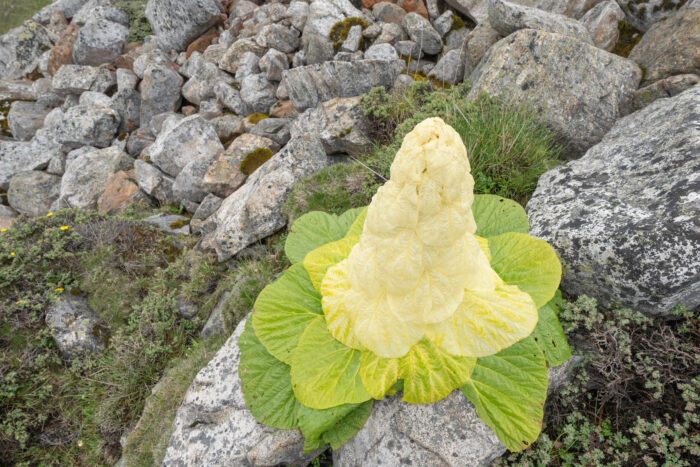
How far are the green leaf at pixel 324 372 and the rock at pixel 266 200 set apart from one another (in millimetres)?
2874

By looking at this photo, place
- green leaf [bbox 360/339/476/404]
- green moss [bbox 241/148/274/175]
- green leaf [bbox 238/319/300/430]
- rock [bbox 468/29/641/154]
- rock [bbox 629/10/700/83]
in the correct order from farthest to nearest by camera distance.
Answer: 1. green moss [bbox 241/148/274/175]
2. rock [bbox 468/29/641/154]
3. rock [bbox 629/10/700/83]
4. green leaf [bbox 238/319/300/430]
5. green leaf [bbox 360/339/476/404]

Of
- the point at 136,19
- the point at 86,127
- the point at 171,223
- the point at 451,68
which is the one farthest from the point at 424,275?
the point at 136,19

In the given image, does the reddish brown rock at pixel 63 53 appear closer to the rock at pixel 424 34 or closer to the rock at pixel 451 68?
the rock at pixel 424 34

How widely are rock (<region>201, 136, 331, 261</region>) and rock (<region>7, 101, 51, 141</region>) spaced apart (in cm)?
1098

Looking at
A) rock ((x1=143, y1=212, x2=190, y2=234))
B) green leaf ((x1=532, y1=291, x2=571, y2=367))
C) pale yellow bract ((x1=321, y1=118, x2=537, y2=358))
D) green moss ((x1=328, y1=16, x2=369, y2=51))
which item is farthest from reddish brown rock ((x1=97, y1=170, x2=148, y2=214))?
green leaf ((x1=532, y1=291, x2=571, y2=367))

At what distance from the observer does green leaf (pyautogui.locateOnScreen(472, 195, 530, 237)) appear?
256 centimetres

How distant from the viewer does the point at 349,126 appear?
5270 mm

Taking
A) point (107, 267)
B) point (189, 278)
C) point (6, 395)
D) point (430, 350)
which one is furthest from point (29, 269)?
point (430, 350)

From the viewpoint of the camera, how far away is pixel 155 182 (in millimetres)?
7578

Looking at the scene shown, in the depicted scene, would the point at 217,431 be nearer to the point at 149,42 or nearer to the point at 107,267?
the point at 107,267

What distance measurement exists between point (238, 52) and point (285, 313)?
926 cm

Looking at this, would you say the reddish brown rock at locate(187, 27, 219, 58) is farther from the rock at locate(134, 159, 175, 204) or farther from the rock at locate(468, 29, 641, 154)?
the rock at locate(468, 29, 641, 154)

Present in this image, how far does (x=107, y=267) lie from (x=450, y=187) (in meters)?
5.76

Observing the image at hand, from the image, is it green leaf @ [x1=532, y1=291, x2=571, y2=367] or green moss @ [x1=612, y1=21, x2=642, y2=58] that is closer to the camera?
green leaf @ [x1=532, y1=291, x2=571, y2=367]
